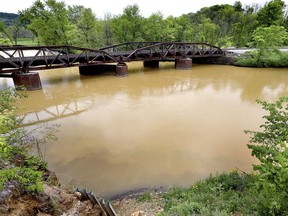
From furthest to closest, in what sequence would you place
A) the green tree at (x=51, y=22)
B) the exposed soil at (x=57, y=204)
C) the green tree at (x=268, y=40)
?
1. the green tree at (x=51, y=22)
2. the green tree at (x=268, y=40)
3. the exposed soil at (x=57, y=204)

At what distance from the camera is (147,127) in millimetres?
7406

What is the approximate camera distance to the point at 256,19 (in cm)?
3016

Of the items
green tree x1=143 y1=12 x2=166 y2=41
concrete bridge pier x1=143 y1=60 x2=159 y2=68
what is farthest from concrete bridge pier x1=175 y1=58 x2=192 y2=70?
green tree x1=143 y1=12 x2=166 y2=41

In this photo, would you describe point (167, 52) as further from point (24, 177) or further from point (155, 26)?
point (24, 177)

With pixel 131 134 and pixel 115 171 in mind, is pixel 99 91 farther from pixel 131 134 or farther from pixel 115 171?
pixel 115 171

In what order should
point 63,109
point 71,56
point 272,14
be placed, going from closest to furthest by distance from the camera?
point 63,109 → point 71,56 → point 272,14

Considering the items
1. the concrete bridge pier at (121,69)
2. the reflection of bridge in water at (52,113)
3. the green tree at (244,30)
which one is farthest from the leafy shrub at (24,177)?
the green tree at (244,30)

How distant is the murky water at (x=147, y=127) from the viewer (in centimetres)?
506

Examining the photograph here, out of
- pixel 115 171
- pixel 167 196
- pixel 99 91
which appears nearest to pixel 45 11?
pixel 99 91

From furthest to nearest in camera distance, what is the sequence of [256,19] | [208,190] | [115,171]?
1. [256,19]
2. [115,171]
3. [208,190]

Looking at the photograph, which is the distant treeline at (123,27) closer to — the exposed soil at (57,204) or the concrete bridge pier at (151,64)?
the concrete bridge pier at (151,64)

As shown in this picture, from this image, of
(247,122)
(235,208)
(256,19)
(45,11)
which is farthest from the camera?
(256,19)

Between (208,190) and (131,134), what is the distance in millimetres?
3524

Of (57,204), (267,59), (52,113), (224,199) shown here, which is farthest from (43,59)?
(267,59)
